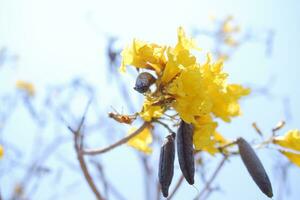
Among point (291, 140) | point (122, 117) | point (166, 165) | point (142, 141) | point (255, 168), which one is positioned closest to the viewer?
point (166, 165)

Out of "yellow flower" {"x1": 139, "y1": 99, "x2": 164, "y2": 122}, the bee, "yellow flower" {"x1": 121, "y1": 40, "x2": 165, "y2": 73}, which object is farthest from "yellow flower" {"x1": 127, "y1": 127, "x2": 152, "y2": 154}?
"yellow flower" {"x1": 121, "y1": 40, "x2": 165, "y2": 73}

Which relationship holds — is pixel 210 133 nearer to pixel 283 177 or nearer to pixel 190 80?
pixel 190 80

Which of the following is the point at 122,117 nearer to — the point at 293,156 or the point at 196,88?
the point at 196,88

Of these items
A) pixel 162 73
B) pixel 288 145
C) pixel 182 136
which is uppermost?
pixel 162 73

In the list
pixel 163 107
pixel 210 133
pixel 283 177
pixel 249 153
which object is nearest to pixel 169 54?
pixel 163 107

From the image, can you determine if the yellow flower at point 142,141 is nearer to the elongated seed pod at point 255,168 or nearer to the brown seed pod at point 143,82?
the elongated seed pod at point 255,168

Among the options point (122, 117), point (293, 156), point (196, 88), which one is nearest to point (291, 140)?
point (293, 156)
